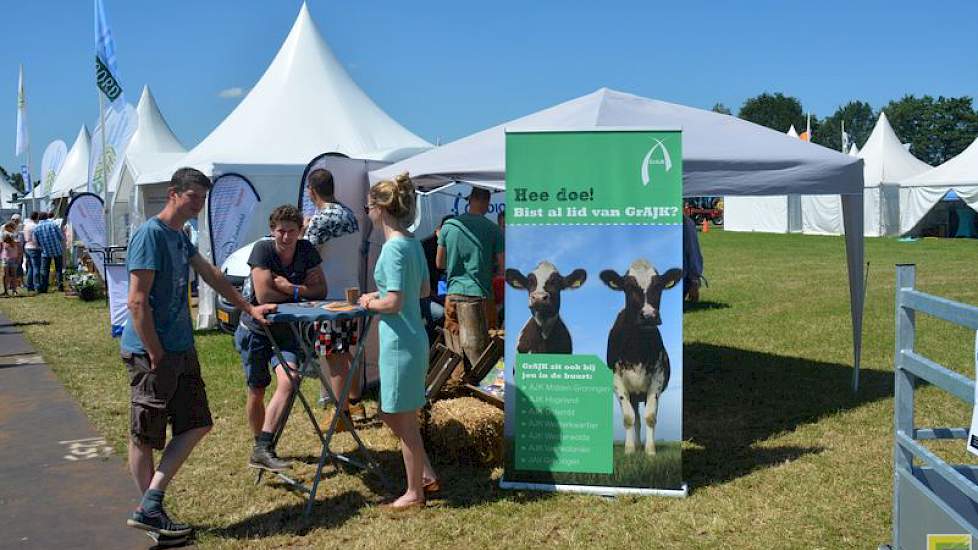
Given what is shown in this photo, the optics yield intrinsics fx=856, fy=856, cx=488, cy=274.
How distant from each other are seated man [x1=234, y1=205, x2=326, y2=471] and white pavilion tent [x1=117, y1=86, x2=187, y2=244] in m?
10.9

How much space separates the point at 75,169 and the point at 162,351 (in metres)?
38.9

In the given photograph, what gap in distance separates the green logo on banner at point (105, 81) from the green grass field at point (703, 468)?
5.48 metres

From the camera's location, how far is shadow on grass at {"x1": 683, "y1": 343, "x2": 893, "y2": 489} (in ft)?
17.0

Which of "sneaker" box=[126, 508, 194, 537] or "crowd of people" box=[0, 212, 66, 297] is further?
"crowd of people" box=[0, 212, 66, 297]

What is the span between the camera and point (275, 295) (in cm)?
476

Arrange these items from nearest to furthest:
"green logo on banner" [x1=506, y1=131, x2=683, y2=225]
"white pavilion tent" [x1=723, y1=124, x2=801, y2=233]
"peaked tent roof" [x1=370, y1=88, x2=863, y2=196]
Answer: "green logo on banner" [x1=506, y1=131, x2=683, y2=225] < "peaked tent roof" [x1=370, y1=88, x2=863, y2=196] < "white pavilion tent" [x1=723, y1=124, x2=801, y2=233]

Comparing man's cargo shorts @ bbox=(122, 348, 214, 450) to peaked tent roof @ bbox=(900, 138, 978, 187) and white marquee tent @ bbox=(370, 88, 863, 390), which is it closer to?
white marquee tent @ bbox=(370, 88, 863, 390)

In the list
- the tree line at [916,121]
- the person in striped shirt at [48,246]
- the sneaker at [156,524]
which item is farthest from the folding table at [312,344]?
the tree line at [916,121]

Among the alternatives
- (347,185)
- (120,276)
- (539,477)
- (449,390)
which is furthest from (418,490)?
(120,276)

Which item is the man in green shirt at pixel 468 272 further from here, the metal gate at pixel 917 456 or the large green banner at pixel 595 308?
the metal gate at pixel 917 456

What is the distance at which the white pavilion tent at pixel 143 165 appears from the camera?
49.5ft

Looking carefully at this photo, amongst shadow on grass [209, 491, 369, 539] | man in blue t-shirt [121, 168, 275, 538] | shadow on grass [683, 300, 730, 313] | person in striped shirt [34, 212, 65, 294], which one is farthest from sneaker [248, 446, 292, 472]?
person in striped shirt [34, 212, 65, 294]

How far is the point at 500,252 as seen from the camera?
6.48 metres

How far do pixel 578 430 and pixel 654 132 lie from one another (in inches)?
64.1
